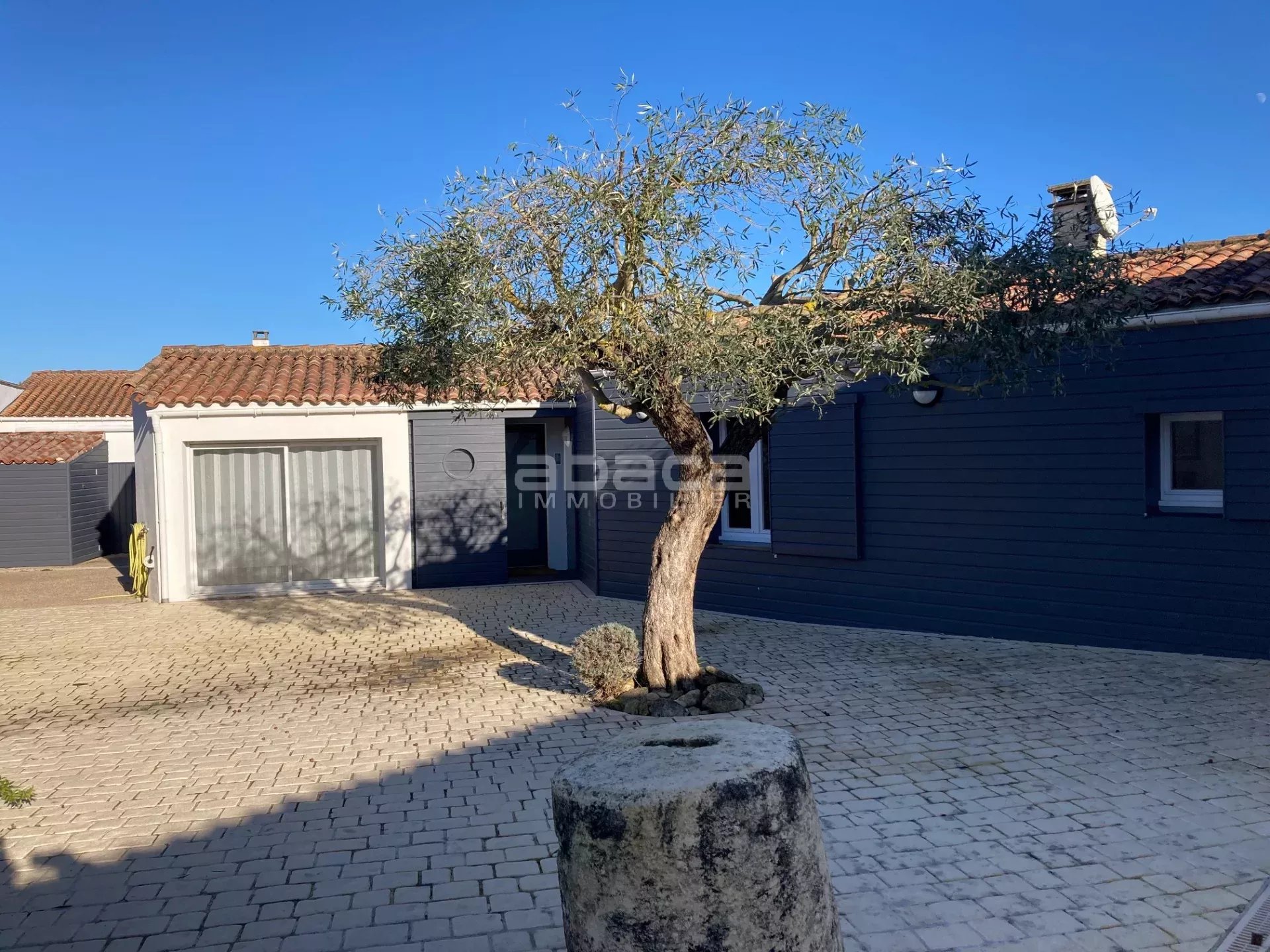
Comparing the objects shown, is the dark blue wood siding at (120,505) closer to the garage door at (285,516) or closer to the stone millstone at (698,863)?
the garage door at (285,516)

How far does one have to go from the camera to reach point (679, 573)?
7.84 metres

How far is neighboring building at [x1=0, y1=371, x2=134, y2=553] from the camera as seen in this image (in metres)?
23.7

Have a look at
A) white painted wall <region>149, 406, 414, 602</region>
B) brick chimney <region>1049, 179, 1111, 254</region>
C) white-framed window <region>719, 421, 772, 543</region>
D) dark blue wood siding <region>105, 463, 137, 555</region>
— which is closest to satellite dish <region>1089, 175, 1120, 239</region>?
brick chimney <region>1049, 179, 1111, 254</region>

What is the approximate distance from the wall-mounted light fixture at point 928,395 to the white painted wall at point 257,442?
8.10 metres

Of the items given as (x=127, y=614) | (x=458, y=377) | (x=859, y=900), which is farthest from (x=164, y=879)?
(x=127, y=614)

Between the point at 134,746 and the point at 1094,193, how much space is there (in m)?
10.3

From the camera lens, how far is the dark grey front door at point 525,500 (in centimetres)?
1662

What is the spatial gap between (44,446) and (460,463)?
11572 millimetres

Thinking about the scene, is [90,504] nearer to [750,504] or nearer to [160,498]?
[160,498]

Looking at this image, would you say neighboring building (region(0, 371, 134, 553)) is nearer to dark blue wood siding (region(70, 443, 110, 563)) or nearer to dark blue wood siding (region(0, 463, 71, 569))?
dark blue wood siding (region(70, 443, 110, 563))

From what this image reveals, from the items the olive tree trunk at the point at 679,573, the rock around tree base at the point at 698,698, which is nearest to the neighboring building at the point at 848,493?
the olive tree trunk at the point at 679,573

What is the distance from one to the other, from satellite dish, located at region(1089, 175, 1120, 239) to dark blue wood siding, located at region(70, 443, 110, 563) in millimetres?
19806

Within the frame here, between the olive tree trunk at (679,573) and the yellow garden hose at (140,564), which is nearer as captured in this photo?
the olive tree trunk at (679,573)

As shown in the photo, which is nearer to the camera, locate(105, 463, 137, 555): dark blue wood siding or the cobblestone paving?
the cobblestone paving
